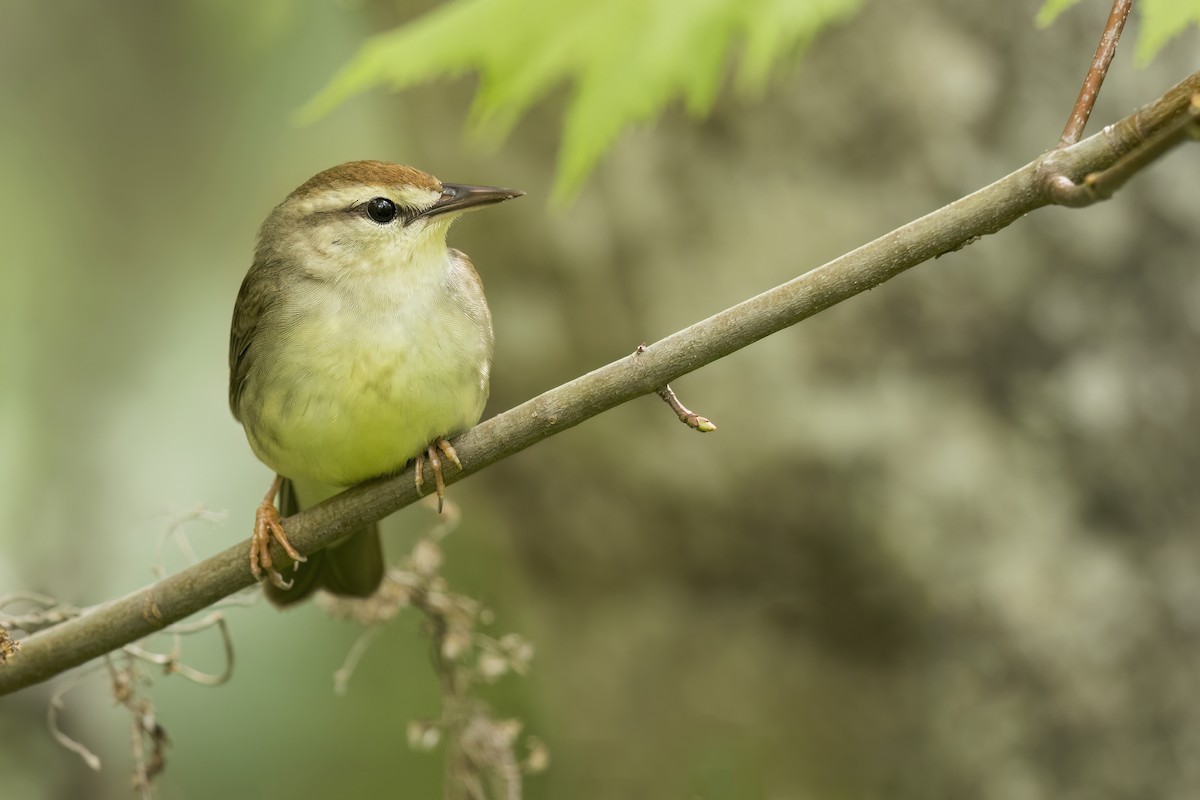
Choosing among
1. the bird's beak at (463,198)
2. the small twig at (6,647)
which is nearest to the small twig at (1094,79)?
the bird's beak at (463,198)

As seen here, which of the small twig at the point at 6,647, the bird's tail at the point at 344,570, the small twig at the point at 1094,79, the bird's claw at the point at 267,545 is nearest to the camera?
the small twig at the point at 1094,79

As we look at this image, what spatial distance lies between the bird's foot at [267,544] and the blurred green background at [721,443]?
4.75ft

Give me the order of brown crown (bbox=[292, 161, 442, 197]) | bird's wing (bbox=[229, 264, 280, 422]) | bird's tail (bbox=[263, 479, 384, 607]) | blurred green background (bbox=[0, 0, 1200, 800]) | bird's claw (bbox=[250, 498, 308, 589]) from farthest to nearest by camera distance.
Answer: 1. blurred green background (bbox=[0, 0, 1200, 800])
2. bird's tail (bbox=[263, 479, 384, 607])
3. bird's wing (bbox=[229, 264, 280, 422])
4. brown crown (bbox=[292, 161, 442, 197])
5. bird's claw (bbox=[250, 498, 308, 589])

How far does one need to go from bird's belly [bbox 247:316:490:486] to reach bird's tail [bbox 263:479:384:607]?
0.32m

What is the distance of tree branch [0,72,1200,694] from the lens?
1.59m

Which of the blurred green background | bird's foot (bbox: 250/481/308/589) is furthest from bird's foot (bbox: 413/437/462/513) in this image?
the blurred green background

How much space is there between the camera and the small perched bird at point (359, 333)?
2.49 m

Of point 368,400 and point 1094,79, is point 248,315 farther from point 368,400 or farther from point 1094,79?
point 1094,79

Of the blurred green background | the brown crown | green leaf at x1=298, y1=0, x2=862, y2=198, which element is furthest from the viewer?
the blurred green background

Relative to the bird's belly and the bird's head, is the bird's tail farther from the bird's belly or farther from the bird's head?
the bird's head

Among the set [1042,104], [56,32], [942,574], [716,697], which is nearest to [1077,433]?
[942,574]

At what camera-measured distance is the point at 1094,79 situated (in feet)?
5.51

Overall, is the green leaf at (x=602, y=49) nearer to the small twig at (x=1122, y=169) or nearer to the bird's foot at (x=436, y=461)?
the small twig at (x=1122, y=169)

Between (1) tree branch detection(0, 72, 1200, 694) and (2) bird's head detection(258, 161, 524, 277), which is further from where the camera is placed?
(2) bird's head detection(258, 161, 524, 277)
